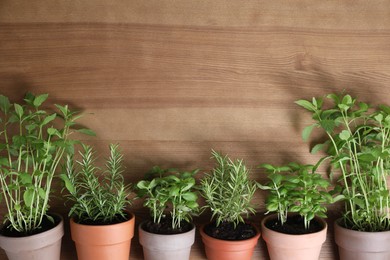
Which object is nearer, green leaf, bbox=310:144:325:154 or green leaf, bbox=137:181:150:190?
green leaf, bbox=137:181:150:190

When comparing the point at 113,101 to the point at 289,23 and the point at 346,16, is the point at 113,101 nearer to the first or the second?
the point at 289,23

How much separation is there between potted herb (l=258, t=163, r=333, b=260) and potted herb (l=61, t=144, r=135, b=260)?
384mm

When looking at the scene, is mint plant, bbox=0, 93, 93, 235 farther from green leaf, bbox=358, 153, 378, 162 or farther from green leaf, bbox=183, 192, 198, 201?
green leaf, bbox=358, 153, 378, 162

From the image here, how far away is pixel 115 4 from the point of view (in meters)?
1.14

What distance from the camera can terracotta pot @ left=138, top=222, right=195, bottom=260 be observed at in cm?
101

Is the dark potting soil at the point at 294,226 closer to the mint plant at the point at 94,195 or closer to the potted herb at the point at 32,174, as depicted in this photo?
the mint plant at the point at 94,195

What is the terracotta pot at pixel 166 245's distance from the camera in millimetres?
1008

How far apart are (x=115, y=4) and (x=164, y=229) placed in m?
0.66

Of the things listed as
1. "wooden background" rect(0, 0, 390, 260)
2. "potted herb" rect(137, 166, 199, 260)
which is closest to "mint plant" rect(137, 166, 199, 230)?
"potted herb" rect(137, 166, 199, 260)

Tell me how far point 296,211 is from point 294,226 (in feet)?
0.25

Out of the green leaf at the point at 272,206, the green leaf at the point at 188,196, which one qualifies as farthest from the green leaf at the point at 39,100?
the green leaf at the point at 272,206

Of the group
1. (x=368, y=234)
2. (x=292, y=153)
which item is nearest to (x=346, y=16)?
(x=292, y=153)

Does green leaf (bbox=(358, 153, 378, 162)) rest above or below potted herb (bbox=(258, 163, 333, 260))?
above

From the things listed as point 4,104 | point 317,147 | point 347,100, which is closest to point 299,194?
point 317,147
